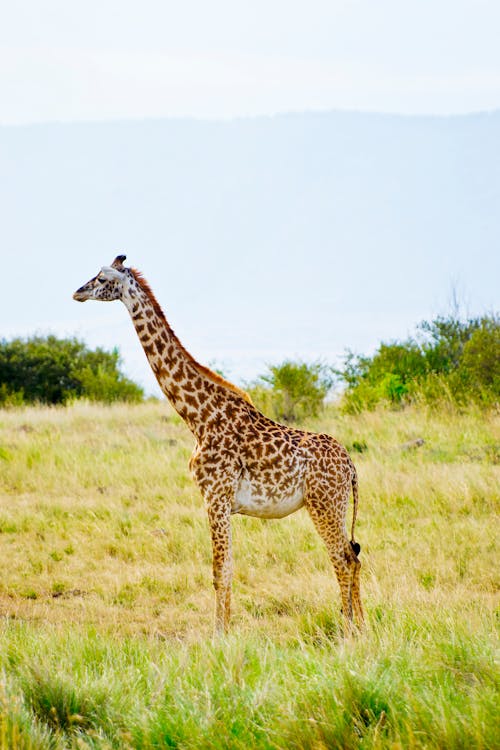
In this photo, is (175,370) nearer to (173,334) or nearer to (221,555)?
(173,334)

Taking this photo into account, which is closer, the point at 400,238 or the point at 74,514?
the point at 74,514

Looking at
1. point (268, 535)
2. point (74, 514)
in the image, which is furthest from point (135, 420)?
point (268, 535)

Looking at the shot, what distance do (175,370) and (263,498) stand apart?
3.52ft

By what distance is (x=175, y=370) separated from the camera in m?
→ 7.25

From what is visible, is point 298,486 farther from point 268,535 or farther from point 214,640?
point 268,535

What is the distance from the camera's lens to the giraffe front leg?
276 inches

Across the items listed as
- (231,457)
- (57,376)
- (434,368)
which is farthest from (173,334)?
(57,376)

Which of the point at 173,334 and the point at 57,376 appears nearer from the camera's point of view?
the point at 173,334

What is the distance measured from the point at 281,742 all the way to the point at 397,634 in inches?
72.9

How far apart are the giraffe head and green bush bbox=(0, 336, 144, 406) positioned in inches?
553

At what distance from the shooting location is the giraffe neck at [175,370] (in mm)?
7180

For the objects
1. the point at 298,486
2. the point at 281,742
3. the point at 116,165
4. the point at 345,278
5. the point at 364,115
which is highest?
the point at 364,115

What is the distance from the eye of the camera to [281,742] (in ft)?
15.4

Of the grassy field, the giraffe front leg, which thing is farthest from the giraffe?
the grassy field
